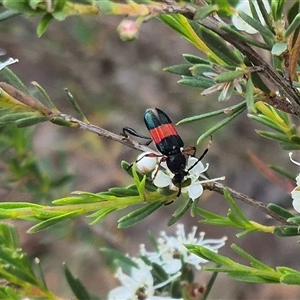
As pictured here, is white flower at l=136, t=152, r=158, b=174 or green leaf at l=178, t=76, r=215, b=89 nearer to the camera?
green leaf at l=178, t=76, r=215, b=89

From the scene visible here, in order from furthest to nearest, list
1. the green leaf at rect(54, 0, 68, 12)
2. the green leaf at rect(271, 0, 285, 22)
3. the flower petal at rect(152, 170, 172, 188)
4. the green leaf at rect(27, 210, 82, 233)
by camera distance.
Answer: the flower petal at rect(152, 170, 172, 188), the green leaf at rect(27, 210, 82, 233), the green leaf at rect(271, 0, 285, 22), the green leaf at rect(54, 0, 68, 12)

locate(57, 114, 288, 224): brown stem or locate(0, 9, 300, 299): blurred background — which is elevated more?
locate(57, 114, 288, 224): brown stem

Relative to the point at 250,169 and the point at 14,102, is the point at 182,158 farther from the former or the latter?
the point at 250,169

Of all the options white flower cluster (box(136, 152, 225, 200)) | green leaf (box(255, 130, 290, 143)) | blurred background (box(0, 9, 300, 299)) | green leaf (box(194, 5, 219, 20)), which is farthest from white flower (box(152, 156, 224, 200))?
blurred background (box(0, 9, 300, 299))

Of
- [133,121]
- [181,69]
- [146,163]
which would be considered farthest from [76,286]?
[133,121]

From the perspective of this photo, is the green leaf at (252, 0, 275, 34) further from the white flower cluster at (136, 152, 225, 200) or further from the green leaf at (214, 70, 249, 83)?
the white flower cluster at (136, 152, 225, 200)

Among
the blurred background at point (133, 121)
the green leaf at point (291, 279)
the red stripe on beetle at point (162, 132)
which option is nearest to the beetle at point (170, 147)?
the red stripe on beetle at point (162, 132)

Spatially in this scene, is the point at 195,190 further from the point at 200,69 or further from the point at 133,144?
the point at 200,69

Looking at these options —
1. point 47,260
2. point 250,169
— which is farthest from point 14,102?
point 250,169

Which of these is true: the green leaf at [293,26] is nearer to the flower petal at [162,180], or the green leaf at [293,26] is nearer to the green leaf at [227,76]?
the green leaf at [227,76]
